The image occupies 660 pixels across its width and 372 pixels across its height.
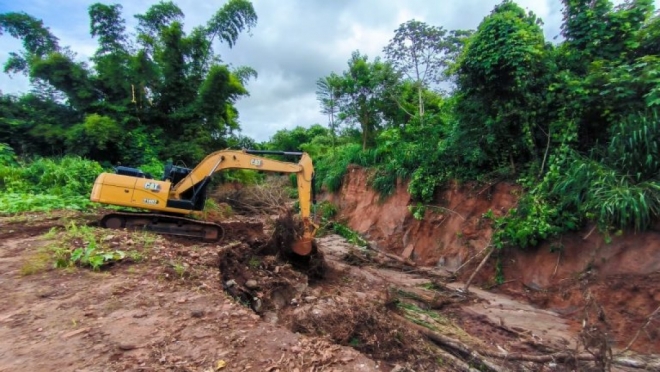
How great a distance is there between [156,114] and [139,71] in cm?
165

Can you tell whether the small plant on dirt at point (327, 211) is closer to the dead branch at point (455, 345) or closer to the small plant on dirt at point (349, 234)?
the small plant on dirt at point (349, 234)

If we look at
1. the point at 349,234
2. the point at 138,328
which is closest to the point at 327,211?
the point at 349,234

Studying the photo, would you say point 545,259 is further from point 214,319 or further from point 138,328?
point 138,328

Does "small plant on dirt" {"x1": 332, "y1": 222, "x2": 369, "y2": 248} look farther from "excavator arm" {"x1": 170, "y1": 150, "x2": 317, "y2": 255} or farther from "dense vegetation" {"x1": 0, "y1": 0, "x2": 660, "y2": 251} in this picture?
"excavator arm" {"x1": 170, "y1": 150, "x2": 317, "y2": 255}

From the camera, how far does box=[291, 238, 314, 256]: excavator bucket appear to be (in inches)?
239

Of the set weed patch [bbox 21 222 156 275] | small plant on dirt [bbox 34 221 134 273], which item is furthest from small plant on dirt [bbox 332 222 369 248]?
small plant on dirt [bbox 34 221 134 273]

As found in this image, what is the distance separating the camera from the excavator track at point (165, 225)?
20.7 ft

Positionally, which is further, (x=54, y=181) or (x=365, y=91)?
(x=365, y=91)

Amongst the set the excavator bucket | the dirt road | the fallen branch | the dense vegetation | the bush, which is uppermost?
the dense vegetation

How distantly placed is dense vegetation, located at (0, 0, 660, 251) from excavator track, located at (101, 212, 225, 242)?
5.29 metres

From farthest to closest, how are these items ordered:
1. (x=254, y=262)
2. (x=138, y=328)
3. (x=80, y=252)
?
(x=254, y=262)
(x=80, y=252)
(x=138, y=328)

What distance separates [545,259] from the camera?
20.6 feet

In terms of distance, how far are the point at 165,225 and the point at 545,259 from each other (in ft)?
22.9

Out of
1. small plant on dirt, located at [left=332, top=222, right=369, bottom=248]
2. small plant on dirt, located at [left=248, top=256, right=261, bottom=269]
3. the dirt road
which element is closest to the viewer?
the dirt road
